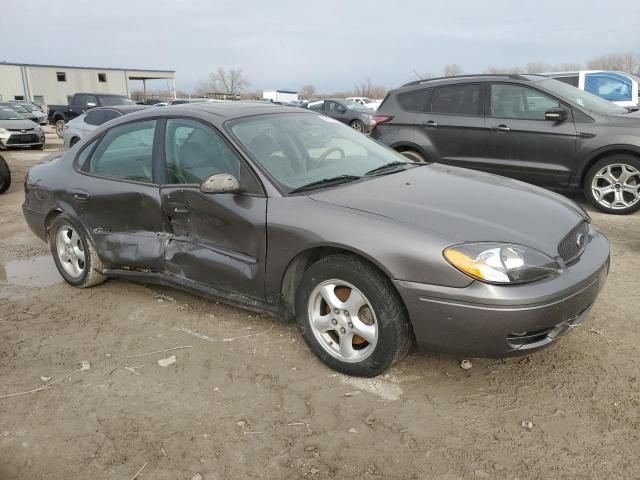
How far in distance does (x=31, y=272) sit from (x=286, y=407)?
11.7ft

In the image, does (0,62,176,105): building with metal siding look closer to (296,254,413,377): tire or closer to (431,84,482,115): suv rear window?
(431,84,482,115): suv rear window

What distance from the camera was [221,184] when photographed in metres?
3.17

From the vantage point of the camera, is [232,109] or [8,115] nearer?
[232,109]

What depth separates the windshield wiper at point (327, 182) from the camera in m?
3.25

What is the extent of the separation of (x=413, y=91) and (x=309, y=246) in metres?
5.41

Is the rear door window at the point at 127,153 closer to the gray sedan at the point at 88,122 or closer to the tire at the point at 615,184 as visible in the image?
the tire at the point at 615,184

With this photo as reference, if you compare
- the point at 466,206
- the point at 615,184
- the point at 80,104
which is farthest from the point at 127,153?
the point at 80,104

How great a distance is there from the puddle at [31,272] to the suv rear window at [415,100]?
16.8 feet

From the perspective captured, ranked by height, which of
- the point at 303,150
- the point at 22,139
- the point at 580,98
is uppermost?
the point at 580,98

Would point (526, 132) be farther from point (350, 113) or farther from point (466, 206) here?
point (350, 113)

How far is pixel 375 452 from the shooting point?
2.41 meters

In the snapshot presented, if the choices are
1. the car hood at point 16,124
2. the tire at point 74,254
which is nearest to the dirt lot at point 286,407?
the tire at point 74,254

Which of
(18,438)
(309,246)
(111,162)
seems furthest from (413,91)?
(18,438)

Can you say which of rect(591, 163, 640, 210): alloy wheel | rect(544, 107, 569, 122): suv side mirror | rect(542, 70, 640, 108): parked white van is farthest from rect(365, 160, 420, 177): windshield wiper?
rect(542, 70, 640, 108): parked white van
